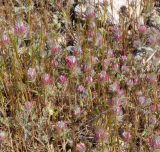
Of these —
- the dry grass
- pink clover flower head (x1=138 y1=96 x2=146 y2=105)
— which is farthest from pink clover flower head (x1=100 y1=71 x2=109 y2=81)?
pink clover flower head (x1=138 y1=96 x2=146 y2=105)

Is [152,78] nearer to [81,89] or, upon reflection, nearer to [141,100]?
[141,100]

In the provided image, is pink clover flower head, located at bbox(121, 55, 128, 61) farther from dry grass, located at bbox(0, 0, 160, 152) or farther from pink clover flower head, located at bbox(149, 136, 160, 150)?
pink clover flower head, located at bbox(149, 136, 160, 150)

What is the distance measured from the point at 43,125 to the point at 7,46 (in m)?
0.56

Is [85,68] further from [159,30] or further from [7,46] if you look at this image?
[159,30]

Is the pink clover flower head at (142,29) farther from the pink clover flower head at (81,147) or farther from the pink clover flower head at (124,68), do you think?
the pink clover flower head at (81,147)

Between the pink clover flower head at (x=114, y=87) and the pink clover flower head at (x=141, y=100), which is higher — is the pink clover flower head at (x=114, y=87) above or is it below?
above

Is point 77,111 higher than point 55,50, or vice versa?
point 55,50

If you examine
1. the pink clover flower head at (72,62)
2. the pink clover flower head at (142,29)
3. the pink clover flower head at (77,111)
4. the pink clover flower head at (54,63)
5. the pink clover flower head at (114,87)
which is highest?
the pink clover flower head at (142,29)

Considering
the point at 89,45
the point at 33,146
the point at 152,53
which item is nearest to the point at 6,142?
the point at 33,146

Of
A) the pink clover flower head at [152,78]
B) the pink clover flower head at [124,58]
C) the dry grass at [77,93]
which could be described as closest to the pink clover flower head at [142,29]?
the dry grass at [77,93]

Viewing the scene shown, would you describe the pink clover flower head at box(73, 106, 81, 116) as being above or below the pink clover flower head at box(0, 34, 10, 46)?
below

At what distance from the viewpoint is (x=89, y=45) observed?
3.09 meters

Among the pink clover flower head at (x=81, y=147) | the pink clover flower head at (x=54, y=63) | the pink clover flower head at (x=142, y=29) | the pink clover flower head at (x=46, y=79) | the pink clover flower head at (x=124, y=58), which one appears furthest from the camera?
the pink clover flower head at (x=142, y=29)

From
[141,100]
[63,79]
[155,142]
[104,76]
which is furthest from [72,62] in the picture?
[155,142]
